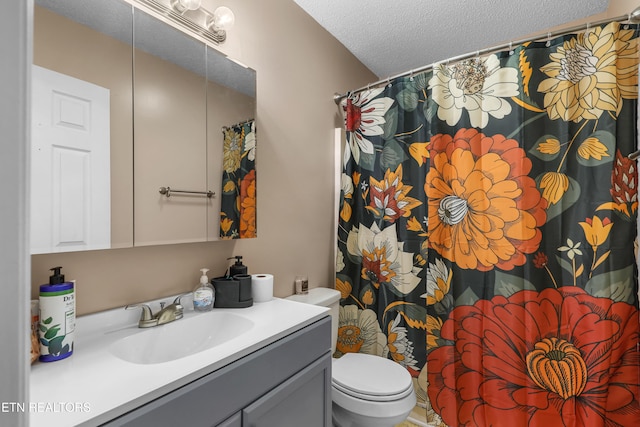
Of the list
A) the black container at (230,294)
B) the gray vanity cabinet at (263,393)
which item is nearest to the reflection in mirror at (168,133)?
the black container at (230,294)

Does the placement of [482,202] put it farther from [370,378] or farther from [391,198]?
[370,378]

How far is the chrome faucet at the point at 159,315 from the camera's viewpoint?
106cm

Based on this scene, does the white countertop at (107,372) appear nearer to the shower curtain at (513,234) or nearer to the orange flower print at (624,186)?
the shower curtain at (513,234)

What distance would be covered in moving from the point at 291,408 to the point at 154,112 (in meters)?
1.14

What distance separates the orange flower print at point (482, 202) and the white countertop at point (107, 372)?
967 millimetres

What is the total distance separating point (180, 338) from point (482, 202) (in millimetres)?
1490

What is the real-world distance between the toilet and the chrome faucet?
802mm

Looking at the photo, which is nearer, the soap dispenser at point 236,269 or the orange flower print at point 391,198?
the soap dispenser at point 236,269

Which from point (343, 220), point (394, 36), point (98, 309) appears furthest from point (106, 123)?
point (394, 36)

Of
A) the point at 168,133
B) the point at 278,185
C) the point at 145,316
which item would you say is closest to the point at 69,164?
the point at 168,133

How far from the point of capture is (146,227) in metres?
1.11

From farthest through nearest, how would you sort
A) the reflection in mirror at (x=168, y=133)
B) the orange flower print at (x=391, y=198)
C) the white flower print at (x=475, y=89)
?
the orange flower print at (x=391, y=198), the white flower print at (x=475, y=89), the reflection in mirror at (x=168, y=133)

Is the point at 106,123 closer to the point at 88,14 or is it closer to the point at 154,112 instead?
the point at 154,112

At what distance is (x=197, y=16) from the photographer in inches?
50.2
